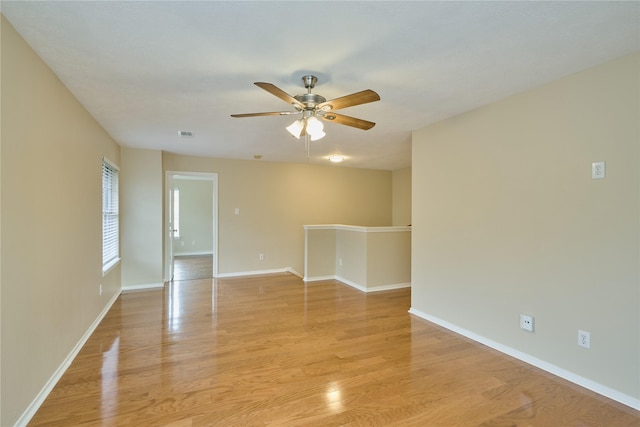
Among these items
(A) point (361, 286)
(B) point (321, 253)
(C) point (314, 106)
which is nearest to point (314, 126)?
(C) point (314, 106)

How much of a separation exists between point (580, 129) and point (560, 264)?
105cm

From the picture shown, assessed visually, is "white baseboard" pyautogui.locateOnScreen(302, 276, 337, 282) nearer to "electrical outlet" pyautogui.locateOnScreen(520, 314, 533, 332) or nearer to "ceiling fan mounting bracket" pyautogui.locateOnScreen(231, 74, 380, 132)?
"electrical outlet" pyautogui.locateOnScreen(520, 314, 533, 332)

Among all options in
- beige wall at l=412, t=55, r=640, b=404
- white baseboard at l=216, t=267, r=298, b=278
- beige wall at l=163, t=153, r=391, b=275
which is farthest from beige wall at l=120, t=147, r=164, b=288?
beige wall at l=412, t=55, r=640, b=404

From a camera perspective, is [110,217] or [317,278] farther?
[317,278]

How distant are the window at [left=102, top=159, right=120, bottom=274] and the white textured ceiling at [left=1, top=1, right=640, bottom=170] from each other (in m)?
1.27

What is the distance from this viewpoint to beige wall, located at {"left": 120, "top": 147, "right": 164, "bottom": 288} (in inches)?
195

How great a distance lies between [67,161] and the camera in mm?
2596

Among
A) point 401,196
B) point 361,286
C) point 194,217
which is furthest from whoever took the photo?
point 194,217

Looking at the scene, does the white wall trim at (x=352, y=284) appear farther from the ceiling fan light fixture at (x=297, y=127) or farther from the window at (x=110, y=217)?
the window at (x=110, y=217)

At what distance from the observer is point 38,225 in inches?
81.1

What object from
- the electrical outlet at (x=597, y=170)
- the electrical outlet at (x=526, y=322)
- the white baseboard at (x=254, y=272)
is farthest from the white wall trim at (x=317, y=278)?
the electrical outlet at (x=597, y=170)

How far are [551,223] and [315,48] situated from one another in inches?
90.2

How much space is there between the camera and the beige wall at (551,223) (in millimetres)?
2109

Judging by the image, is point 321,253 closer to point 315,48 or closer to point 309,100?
point 309,100
